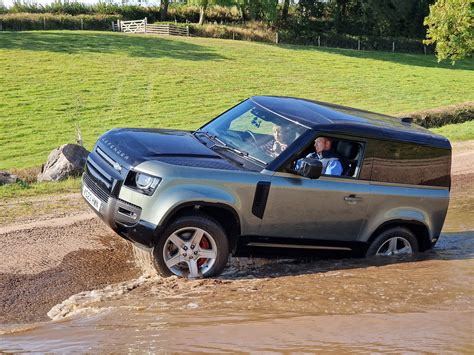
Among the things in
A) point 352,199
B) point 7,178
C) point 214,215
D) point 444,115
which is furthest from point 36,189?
point 444,115

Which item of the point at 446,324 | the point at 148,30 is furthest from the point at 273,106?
the point at 148,30

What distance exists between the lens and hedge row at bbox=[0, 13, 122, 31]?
173 ft

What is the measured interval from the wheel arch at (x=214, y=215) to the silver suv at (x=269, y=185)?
11 millimetres

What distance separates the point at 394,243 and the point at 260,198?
2140 mm

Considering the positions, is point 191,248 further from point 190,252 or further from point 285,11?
point 285,11

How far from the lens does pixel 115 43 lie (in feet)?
153

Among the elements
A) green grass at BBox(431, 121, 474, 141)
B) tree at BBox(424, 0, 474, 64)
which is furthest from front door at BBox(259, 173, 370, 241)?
tree at BBox(424, 0, 474, 64)

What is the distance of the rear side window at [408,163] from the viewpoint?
7.93 metres

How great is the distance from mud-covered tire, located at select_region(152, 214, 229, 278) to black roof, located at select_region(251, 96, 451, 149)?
1.70 meters

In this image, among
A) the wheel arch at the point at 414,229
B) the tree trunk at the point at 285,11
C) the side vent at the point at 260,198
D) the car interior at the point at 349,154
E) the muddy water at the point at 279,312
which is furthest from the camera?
the tree trunk at the point at 285,11

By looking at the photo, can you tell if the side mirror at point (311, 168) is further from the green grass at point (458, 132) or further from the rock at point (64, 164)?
the green grass at point (458, 132)

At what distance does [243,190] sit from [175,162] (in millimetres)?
757

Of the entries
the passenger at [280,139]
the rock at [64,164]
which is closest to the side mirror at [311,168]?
the passenger at [280,139]

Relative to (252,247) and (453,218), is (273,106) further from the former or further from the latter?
(453,218)
